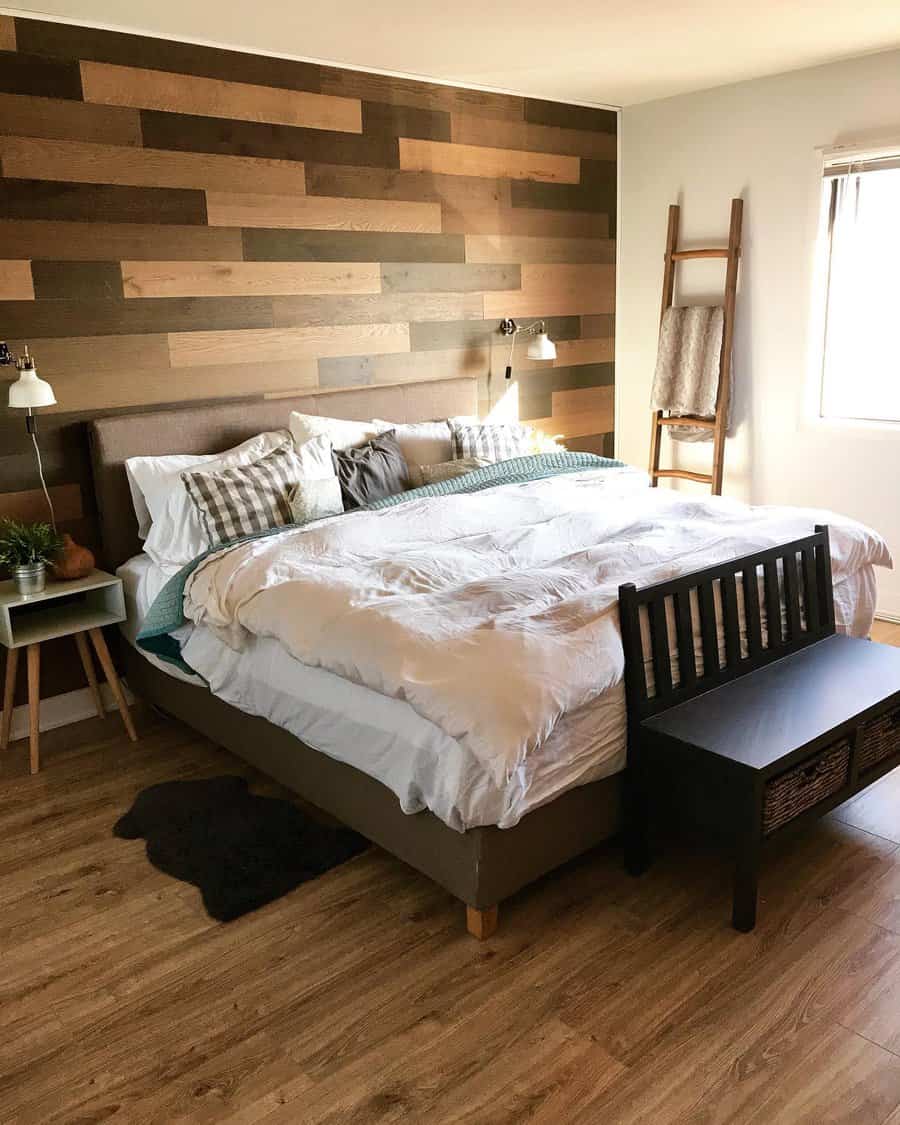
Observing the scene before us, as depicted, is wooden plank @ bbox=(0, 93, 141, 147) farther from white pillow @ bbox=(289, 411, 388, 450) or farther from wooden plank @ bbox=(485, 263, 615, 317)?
wooden plank @ bbox=(485, 263, 615, 317)

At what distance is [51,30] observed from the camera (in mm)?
3285

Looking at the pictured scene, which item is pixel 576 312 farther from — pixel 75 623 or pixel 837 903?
pixel 837 903

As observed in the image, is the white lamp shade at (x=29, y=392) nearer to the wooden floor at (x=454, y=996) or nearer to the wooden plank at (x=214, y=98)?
the wooden plank at (x=214, y=98)

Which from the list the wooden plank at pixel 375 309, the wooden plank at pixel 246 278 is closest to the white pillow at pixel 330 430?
the wooden plank at pixel 375 309

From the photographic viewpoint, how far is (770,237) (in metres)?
4.64

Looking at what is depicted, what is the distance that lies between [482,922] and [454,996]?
0.68 feet

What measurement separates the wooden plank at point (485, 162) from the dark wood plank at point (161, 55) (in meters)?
0.57

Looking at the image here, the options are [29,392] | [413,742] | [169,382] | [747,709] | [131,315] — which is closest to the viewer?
[413,742]

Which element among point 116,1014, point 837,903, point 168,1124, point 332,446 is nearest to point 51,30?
point 332,446

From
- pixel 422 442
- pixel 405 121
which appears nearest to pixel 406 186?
pixel 405 121

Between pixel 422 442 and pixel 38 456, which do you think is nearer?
pixel 38 456

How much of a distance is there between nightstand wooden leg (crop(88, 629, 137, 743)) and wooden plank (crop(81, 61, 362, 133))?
6.12ft

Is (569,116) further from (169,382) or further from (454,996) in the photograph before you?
(454,996)

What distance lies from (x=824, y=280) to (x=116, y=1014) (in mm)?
4087
